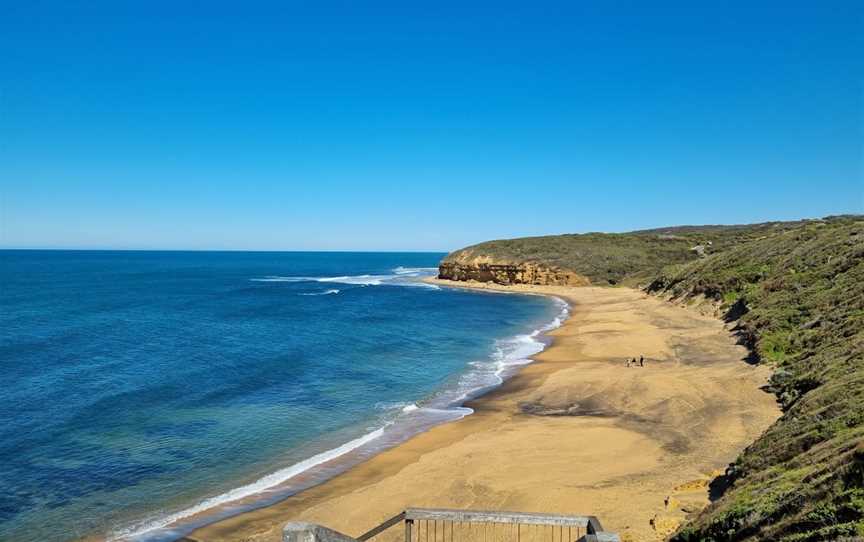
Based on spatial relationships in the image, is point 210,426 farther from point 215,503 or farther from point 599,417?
point 599,417

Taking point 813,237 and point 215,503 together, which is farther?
point 813,237

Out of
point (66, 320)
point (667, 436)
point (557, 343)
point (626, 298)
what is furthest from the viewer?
point (626, 298)

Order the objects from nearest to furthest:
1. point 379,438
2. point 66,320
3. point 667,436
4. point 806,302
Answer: point 667,436
point 379,438
point 806,302
point 66,320

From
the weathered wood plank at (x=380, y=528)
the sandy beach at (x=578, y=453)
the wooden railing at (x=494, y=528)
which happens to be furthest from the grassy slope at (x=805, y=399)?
the weathered wood plank at (x=380, y=528)

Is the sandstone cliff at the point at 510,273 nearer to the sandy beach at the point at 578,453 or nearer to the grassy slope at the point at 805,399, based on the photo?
the grassy slope at the point at 805,399

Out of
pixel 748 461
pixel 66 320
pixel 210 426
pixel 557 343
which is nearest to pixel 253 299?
pixel 66 320

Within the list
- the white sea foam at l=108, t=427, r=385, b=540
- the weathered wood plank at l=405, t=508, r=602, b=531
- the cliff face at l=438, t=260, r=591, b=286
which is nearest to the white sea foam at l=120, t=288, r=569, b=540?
the white sea foam at l=108, t=427, r=385, b=540
